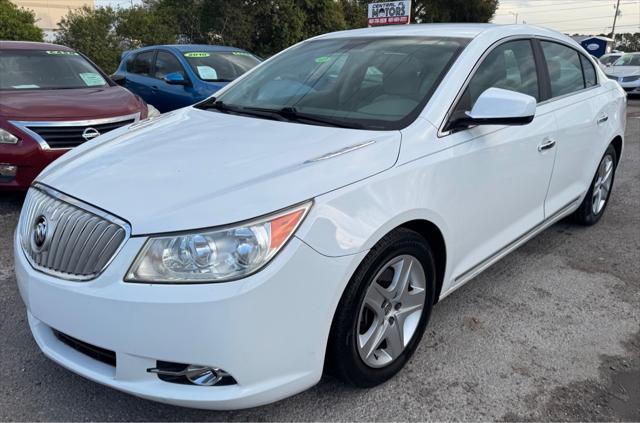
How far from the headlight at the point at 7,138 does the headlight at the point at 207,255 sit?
3.36m

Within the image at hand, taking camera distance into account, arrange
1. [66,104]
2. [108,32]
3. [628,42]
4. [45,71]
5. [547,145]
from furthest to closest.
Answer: [628,42] → [108,32] → [45,71] → [66,104] → [547,145]

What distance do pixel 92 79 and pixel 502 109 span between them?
5.13m

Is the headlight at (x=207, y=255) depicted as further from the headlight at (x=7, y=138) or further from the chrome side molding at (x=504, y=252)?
the headlight at (x=7, y=138)

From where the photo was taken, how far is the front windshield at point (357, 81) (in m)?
2.67

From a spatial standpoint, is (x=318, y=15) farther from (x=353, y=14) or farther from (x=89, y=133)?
(x=89, y=133)

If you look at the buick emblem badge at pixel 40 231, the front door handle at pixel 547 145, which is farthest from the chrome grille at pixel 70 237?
the front door handle at pixel 547 145

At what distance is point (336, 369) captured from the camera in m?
2.22

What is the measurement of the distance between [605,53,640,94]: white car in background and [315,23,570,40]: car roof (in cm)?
1400

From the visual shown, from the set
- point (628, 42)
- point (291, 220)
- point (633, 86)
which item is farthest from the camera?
point (628, 42)

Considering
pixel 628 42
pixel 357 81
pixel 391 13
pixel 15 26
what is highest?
pixel 357 81

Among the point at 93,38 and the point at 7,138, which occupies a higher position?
the point at 7,138

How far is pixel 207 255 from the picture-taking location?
6.05 ft

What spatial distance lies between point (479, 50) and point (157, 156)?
5.79 ft

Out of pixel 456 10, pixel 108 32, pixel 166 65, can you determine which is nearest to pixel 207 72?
pixel 166 65
